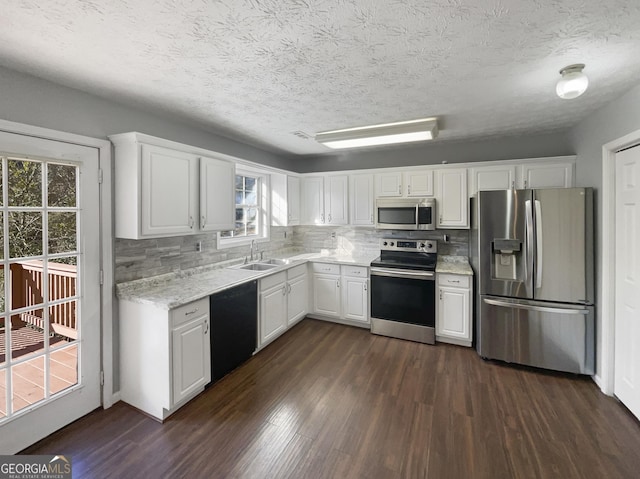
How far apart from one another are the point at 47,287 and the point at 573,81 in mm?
3677

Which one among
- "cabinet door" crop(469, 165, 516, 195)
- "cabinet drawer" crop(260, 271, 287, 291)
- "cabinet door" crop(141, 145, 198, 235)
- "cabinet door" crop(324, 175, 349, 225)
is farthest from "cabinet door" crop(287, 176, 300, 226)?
"cabinet door" crop(469, 165, 516, 195)

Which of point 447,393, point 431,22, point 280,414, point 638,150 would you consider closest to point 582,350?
point 447,393

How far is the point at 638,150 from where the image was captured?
207cm

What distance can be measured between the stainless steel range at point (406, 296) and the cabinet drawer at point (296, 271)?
0.94 meters

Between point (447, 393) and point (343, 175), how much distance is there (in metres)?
2.91

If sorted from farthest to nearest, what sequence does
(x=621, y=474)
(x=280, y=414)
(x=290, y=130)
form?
(x=290, y=130), (x=280, y=414), (x=621, y=474)

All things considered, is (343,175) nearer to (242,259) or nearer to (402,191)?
(402,191)

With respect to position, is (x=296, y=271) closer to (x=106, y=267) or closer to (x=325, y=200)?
(x=325, y=200)

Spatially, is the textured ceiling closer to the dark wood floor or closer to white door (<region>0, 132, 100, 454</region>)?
white door (<region>0, 132, 100, 454</region>)

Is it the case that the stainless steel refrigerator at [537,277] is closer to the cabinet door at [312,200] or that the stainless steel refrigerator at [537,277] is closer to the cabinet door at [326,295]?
the cabinet door at [326,295]

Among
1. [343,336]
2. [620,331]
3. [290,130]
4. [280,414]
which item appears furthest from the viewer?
[343,336]

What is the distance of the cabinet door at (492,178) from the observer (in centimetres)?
331

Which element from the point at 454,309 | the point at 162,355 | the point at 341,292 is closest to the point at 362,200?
the point at 341,292

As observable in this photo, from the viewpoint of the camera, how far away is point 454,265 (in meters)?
3.62
